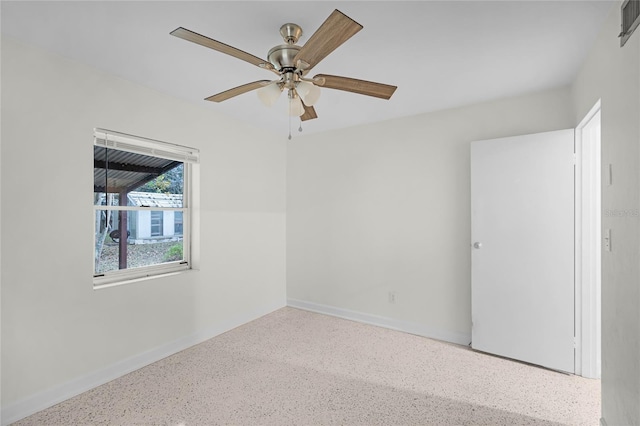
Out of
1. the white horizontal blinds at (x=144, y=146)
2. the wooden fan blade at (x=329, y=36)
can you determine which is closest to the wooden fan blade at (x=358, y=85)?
the wooden fan blade at (x=329, y=36)

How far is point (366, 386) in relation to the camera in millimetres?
2385

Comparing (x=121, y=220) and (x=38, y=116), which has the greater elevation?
(x=38, y=116)

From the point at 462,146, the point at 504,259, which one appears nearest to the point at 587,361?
the point at 504,259

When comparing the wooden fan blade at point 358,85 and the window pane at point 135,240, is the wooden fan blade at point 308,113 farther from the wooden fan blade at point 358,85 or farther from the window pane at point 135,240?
the window pane at point 135,240

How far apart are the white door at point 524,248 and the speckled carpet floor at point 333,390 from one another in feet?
0.71

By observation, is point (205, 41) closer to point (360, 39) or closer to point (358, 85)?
point (358, 85)

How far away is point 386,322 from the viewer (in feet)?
11.8

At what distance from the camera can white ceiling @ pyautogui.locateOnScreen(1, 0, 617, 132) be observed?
5.48 ft

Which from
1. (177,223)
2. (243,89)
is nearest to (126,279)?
(177,223)

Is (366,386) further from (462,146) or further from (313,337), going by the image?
(462,146)

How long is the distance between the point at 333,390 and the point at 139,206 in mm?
2223

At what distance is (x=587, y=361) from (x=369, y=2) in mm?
3002

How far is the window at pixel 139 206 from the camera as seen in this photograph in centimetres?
255

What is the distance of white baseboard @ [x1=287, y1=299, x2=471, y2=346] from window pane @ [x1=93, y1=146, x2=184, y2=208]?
206cm
